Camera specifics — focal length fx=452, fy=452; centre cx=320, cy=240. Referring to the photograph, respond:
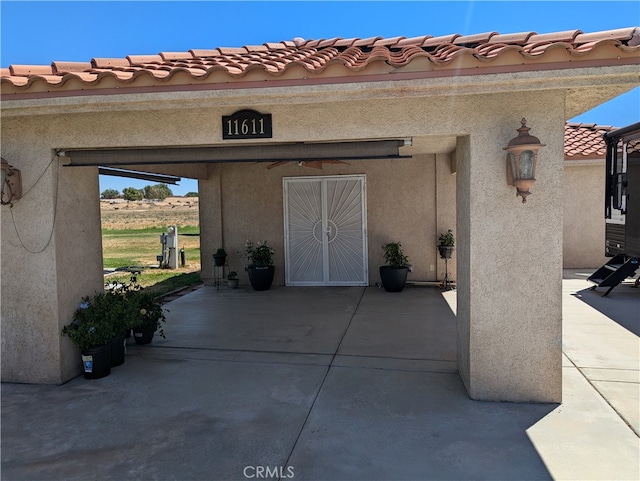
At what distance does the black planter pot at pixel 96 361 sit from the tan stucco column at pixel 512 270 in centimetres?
429

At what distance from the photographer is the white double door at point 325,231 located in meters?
11.7

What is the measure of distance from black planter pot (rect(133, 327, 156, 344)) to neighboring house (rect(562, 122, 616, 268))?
38.6 feet

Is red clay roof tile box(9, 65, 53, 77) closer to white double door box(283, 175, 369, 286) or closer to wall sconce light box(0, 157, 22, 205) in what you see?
wall sconce light box(0, 157, 22, 205)

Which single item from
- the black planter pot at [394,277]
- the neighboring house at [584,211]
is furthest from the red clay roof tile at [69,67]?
the neighboring house at [584,211]

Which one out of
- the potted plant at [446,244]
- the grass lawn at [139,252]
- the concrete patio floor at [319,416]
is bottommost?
the concrete patio floor at [319,416]

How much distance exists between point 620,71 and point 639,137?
271cm

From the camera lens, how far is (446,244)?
36.2 feet

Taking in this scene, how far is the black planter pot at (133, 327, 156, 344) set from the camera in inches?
268

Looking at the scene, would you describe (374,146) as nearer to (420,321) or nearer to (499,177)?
(499,177)

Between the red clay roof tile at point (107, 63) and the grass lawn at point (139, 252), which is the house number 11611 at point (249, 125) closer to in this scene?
the red clay roof tile at point (107, 63)

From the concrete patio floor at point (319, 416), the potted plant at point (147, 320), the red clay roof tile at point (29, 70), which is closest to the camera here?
the concrete patio floor at point (319, 416)

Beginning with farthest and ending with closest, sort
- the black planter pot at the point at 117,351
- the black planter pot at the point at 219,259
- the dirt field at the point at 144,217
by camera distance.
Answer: the dirt field at the point at 144,217 < the black planter pot at the point at 219,259 < the black planter pot at the point at 117,351

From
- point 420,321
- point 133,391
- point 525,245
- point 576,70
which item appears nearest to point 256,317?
point 420,321

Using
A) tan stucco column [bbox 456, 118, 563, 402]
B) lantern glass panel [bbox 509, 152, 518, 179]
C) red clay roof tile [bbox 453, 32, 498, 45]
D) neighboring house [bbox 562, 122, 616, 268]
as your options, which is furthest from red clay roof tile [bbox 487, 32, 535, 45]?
neighboring house [bbox 562, 122, 616, 268]
